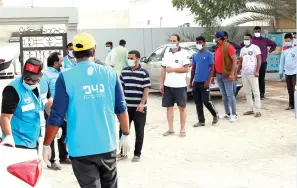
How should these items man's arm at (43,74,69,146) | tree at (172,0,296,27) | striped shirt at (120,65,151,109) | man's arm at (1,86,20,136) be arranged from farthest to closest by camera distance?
tree at (172,0,296,27)
striped shirt at (120,65,151,109)
man's arm at (1,86,20,136)
man's arm at (43,74,69,146)

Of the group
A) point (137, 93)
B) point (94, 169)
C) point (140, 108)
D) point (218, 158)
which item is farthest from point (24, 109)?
point (218, 158)

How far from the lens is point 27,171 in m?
3.44

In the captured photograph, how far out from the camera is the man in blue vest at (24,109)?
4.41m

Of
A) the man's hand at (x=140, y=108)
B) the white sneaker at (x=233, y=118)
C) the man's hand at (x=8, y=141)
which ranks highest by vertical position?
the man's hand at (x=8, y=141)

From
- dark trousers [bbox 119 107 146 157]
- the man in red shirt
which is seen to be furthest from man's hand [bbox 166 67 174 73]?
dark trousers [bbox 119 107 146 157]

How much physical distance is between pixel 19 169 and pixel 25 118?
4.09 feet

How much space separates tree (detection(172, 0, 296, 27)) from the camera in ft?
51.1

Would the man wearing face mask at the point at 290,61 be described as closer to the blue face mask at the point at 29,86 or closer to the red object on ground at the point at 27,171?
the blue face mask at the point at 29,86

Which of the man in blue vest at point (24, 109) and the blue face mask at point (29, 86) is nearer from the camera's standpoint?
the man in blue vest at point (24, 109)

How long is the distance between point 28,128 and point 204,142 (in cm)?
425

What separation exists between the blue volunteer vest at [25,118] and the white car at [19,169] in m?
0.91

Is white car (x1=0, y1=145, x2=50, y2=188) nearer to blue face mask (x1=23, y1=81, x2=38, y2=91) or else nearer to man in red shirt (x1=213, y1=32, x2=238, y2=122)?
blue face mask (x1=23, y1=81, x2=38, y2=91)

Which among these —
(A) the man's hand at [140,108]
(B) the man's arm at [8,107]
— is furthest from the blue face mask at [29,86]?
(A) the man's hand at [140,108]

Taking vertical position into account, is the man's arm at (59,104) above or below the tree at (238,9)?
below
